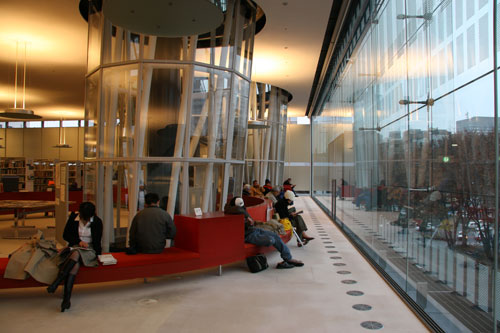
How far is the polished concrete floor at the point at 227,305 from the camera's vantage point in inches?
172

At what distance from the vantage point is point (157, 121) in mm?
8422

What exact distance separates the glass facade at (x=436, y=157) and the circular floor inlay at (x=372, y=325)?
60cm

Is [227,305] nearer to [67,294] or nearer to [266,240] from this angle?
[67,294]

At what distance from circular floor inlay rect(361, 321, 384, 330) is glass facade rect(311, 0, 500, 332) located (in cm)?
60

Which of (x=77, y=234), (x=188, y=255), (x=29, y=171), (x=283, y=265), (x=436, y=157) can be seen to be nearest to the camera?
(x=436, y=157)

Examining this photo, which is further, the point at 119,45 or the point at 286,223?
the point at 286,223

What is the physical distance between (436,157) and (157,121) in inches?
228

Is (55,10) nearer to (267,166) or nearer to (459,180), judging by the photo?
(459,180)

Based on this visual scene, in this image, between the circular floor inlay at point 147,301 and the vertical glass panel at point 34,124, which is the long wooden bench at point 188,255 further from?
the vertical glass panel at point 34,124

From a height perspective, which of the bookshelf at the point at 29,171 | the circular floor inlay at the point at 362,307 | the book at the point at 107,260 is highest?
the bookshelf at the point at 29,171

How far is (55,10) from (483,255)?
1001 centimetres

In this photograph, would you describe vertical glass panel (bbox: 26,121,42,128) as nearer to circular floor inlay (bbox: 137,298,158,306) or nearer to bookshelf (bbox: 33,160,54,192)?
bookshelf (bbox: 33,160,54,192)

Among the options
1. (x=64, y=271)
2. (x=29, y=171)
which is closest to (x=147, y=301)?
(x=64, y=271)

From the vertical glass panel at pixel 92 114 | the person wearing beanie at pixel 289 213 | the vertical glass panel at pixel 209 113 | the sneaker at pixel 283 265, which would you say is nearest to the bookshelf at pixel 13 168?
the vertical glass panel at pixel 92 114
